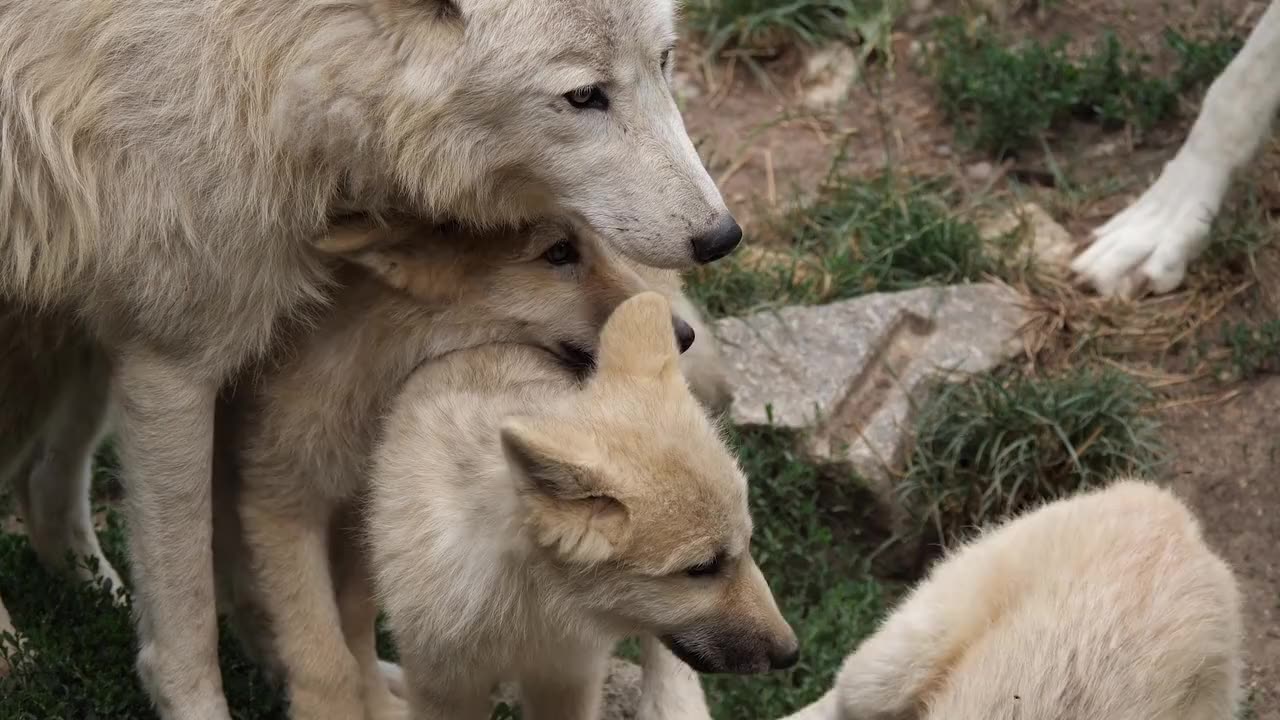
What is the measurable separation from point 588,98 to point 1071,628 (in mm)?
1877

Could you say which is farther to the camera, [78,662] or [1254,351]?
[1254,351]

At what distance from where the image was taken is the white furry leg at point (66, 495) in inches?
225

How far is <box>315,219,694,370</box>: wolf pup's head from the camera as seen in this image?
4652 millimetres

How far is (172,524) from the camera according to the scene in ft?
15.5

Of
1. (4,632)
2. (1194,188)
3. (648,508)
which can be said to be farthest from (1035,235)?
(4,632)

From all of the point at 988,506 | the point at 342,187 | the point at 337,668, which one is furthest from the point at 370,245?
the point at 988,506

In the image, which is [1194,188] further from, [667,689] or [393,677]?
[393,677]

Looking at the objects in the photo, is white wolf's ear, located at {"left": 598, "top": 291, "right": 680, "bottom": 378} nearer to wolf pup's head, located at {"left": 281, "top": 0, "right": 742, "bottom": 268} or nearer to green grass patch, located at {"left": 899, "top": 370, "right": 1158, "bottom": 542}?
wolf pup's head, located at {"left": 281, "top": 0, "right": 742, "bottom": 268}

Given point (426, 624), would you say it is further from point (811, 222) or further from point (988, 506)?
point (811, 222)

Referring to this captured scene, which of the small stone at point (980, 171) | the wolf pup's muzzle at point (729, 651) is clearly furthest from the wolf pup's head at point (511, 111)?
the small stone at point (980, 171)

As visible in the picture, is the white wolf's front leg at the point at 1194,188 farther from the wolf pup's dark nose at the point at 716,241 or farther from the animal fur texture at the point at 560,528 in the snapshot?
the animal fur texture at the point at 560,528

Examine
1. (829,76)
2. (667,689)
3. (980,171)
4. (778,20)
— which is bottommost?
(980,171)

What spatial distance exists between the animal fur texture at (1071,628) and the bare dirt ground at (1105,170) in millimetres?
1504

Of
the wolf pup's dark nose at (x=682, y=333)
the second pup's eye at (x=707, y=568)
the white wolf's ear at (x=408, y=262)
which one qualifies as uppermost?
the white wolf's ear at (x=408, y=262)
